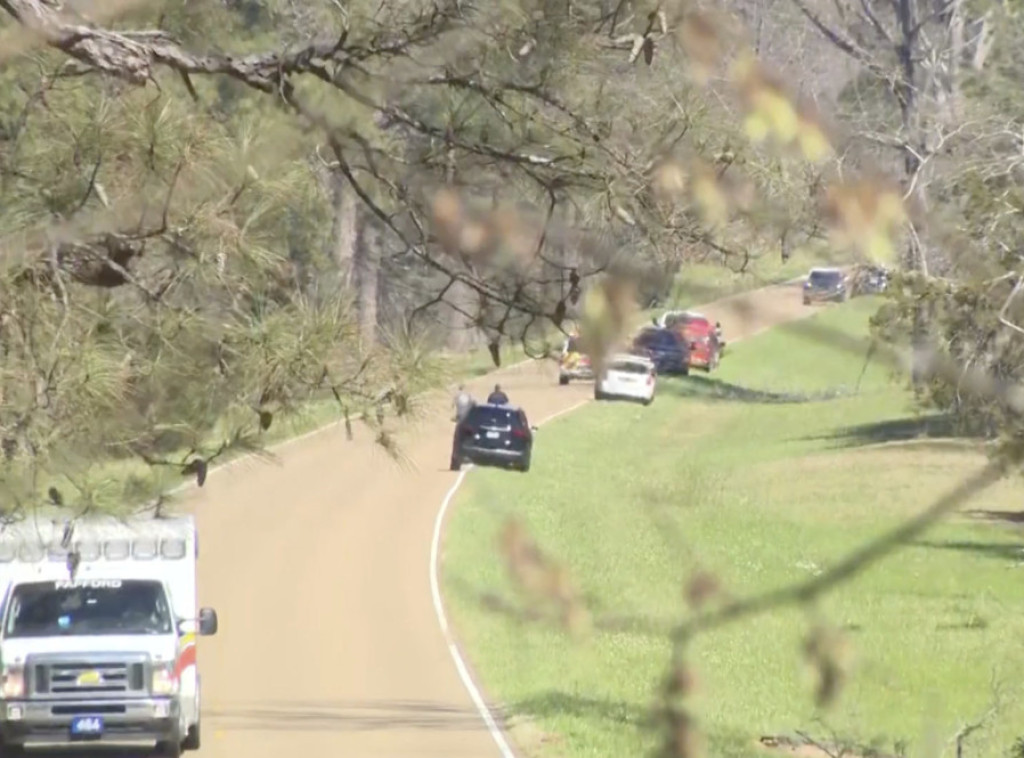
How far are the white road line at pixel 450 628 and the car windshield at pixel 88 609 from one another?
9.25 feet

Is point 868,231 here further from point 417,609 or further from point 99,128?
point 417,609

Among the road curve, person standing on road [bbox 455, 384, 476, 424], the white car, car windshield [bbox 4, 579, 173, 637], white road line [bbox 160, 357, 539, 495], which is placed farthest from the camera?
car windshield [bbox 4, 579, 173, 637]

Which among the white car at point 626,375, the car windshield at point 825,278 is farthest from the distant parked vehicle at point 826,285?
the white car at point 626,375

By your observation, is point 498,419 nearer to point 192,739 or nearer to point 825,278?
point 192,739

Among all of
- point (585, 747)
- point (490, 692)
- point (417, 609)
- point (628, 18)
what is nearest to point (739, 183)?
point (628, 18)

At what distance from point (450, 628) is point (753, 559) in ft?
54.9

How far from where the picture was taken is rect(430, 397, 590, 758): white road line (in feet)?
59.6

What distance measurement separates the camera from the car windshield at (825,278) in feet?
11.1

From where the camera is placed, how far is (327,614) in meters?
25.5

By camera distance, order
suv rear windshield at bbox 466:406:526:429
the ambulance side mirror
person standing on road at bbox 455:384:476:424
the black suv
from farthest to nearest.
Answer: the ambulance side mirror, suv rear windshield at bbox 466:406:526:429, the black suv, person standing on road at bbox 455:384:476:424

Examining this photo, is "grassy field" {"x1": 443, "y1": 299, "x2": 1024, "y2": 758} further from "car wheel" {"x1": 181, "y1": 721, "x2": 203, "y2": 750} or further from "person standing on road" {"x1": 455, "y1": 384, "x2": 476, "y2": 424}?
"car wheel" {"x1": 181, "y1": 721, "x2": 203, "y2": 750}

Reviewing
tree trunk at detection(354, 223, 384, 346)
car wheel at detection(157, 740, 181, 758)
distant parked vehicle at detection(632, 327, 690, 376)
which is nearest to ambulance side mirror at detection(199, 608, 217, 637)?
car wheel at detection(157, 740, 181, 758)

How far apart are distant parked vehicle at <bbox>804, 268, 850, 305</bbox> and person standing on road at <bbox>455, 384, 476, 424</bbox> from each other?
4449 millimetres

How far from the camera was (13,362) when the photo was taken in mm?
8180
